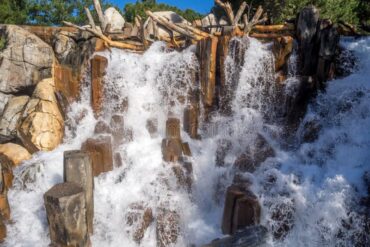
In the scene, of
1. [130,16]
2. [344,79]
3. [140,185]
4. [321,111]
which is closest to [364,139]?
[321,111]

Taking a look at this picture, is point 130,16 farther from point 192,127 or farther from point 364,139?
point 364,139

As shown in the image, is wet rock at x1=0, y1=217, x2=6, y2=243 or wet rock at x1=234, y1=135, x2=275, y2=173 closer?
wet rock at x1=0, y1=217, x2=6, y2=243

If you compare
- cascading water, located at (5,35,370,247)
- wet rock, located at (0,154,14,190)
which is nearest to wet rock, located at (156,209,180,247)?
cascading water, located at (5,35,370,247)

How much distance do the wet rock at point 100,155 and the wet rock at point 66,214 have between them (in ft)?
6.73

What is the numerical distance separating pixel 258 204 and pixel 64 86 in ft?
21.6

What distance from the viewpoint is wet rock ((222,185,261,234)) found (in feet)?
19.8

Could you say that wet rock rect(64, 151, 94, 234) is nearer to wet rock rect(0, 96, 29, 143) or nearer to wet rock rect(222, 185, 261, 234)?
wet rock rect(222, 185, 261, 234)

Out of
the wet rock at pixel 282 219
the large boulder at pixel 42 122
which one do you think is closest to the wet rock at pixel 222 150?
the wet rock at pixel 282 219

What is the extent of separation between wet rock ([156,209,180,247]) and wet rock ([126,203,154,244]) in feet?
0.86

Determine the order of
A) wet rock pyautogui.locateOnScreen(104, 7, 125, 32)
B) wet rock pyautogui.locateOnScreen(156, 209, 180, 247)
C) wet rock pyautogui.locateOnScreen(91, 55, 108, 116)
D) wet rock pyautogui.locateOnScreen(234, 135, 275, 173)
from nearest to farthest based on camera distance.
→ wet rock pyautogui.locateOnScreen(156, 209, 180, 247) < wet rock pyautogui.locateOnScreen(234, 135, 275, 173) < wet rock pyautogui.locateOnScreen(91, 55, 108, 116) < wet rock pyautogui.locateOnScreen(104, 7, 125, 32)

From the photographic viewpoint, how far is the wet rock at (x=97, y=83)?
9.38 metres

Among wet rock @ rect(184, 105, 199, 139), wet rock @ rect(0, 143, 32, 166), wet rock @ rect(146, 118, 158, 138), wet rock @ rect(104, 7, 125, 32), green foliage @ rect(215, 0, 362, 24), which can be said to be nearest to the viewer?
wet rock @ rect(0, 143, 32, 166)

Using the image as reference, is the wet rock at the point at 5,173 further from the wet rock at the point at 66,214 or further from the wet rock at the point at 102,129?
the wet rock at the point at 66,214

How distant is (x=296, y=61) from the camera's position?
8289mm
